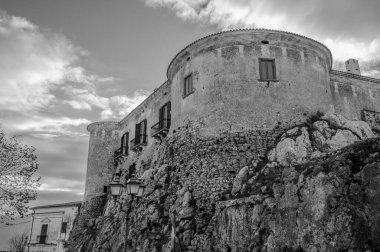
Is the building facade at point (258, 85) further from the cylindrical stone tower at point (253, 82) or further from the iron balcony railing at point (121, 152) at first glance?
the iron balcony railing at point (121, 152)

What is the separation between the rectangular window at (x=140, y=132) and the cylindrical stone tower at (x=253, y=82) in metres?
7.73

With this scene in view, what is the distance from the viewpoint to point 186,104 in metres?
19.5

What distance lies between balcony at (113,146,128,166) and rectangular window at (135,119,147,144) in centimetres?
307

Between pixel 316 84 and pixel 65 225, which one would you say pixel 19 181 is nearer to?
pixel 316 84

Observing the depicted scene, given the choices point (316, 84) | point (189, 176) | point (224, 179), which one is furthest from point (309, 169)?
point (316, 84)

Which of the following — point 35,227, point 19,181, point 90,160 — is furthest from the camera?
point 35,227

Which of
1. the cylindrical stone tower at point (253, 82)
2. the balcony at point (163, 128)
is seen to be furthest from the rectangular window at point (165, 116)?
the cylindrical stone tower at point (253, 82)

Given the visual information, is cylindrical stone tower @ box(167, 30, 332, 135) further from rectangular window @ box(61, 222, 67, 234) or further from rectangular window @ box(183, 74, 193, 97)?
rectangular window @ box(61, 222, 67, 234)

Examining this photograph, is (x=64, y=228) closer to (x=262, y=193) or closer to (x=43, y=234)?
(x=43, y=234)

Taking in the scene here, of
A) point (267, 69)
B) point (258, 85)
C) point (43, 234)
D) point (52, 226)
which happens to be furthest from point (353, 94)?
point (43, 234)

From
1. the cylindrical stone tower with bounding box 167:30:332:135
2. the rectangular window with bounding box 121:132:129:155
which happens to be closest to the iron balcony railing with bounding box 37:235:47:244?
the rectangular window with bounding box 121:132:129:155

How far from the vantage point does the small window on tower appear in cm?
1958

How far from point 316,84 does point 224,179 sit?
7.59m

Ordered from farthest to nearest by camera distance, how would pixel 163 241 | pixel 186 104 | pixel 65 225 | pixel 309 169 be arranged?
pixel 65 225, pixel 186 104, pixel 163 241, pixel 309 169
